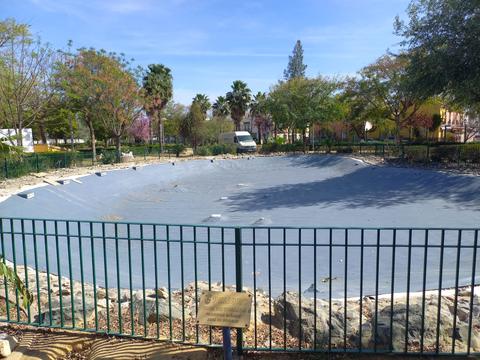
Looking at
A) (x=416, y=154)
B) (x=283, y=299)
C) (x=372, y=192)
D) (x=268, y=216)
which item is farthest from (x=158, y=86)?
(x=283, y=299)

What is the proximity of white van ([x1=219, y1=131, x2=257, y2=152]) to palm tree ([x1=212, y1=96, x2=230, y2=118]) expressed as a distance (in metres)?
17.2

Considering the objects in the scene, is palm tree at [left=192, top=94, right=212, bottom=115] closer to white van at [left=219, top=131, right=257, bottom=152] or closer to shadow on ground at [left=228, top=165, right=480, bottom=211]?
white van at [left=219, top=131, right=257, bottom=152]

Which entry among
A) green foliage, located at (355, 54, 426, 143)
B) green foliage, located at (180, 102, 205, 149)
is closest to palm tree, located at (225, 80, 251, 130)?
green foliage, located at (180, 102, 205, 149)

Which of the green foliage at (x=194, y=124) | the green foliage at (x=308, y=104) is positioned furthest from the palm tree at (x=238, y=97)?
the green foliage at (x=308, y=104)

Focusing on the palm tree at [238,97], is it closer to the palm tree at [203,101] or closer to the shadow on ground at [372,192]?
the palm tree at [203,101]

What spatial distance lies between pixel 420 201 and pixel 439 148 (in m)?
11.2

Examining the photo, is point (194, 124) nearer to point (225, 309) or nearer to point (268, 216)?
point (268, 216)

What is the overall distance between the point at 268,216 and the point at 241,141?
28890mm

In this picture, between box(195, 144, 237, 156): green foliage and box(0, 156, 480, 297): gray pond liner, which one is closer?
box(0, 156, 480, 297): gray pond liner

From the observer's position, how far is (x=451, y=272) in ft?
25.3

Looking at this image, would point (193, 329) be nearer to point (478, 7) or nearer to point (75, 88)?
point (478, 7)

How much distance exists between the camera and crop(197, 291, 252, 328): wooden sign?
3564 millimetres

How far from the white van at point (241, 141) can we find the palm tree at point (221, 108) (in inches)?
678

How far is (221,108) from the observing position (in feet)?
204
